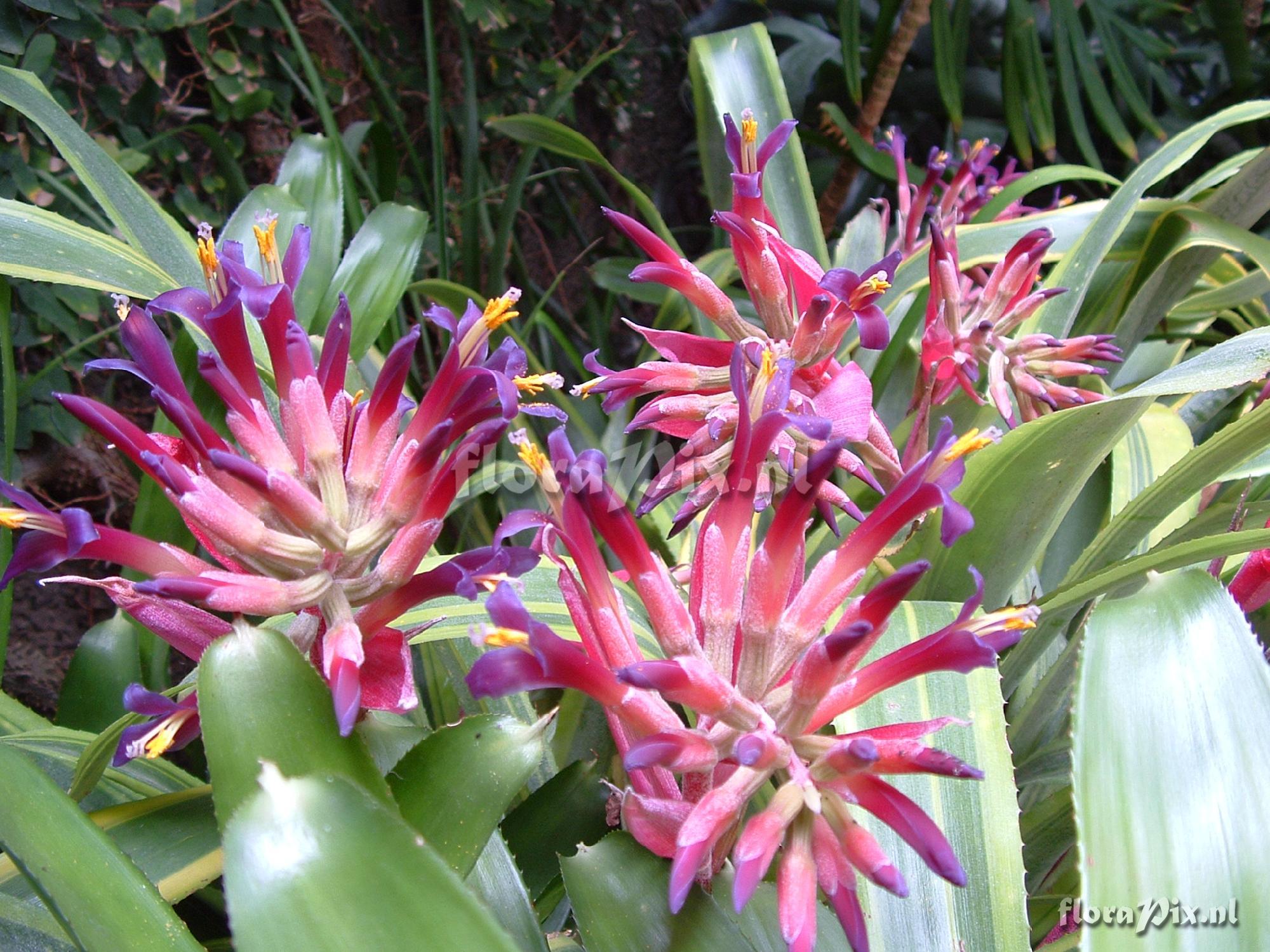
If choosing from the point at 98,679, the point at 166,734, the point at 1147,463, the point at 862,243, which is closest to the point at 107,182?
the point at 98,679

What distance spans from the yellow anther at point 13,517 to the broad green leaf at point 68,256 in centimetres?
21

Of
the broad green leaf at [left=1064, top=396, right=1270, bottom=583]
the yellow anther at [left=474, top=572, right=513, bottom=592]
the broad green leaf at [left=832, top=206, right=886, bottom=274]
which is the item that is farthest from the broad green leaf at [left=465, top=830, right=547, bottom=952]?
the broad green leaf at [left=832, top=206, right=886, bottom=274]

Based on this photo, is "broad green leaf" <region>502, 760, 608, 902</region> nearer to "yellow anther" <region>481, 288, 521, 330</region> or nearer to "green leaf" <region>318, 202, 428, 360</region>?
"yellow anther" <region>481, 288, 521, 330</region>

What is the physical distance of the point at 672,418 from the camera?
0.50m

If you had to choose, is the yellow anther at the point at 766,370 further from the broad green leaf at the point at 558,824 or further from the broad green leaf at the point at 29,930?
the broad green leaf at the point at 29,930

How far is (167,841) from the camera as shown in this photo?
1.41 ft

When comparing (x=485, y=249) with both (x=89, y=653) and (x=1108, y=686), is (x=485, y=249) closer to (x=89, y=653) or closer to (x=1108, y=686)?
(x=89, y=653)

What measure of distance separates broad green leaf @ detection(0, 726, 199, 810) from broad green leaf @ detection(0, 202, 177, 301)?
0.29 meters

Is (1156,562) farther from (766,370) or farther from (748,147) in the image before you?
(748,147)

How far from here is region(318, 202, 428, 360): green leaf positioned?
80 cm

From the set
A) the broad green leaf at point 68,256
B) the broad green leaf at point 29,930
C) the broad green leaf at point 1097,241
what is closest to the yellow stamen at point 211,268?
the broad green leaf at point 68,256

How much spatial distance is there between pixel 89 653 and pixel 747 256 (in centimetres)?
61

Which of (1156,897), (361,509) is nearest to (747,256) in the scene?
(361,509)

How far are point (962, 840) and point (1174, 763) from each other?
0.40 ft
